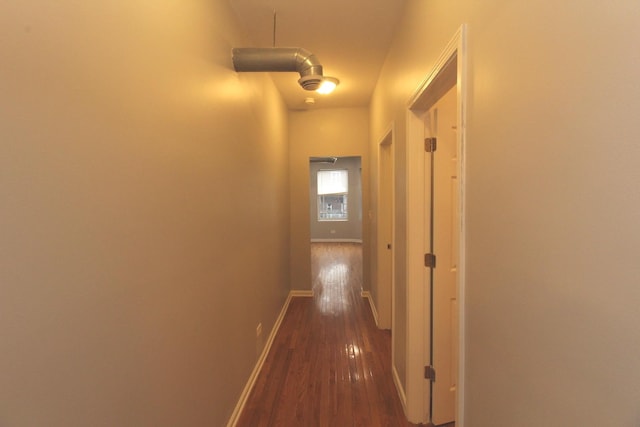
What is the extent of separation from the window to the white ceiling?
6.34m

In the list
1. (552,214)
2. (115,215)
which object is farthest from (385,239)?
(115,215)

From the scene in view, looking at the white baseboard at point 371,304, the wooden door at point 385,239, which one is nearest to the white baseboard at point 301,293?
the white baseboard at point 371,304

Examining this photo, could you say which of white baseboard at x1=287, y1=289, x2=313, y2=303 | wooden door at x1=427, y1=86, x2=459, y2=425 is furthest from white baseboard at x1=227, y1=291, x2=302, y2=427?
wooden door at x1=427, y1=86, x2=459, y2=425

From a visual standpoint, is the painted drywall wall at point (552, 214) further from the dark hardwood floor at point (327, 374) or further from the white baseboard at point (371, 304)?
the white baseboard at point (371, 304)

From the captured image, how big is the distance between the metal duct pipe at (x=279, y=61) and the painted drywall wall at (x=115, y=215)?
16cm

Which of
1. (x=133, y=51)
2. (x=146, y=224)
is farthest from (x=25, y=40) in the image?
(x=146, y=224)

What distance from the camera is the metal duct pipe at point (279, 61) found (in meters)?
1.99

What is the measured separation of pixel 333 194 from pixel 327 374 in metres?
7.44

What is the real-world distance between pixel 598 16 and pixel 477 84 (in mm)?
460

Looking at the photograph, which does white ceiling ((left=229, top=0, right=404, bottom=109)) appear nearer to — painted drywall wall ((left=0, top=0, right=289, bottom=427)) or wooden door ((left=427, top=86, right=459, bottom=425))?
painted drywall wall ((left=0, top=0, right=289, bottom=427))

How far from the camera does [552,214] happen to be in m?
0.67

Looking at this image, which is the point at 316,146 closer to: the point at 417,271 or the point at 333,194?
the point at 417,271

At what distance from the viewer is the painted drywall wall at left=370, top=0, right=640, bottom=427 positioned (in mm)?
510

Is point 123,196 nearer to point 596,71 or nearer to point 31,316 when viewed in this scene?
point 31,316
